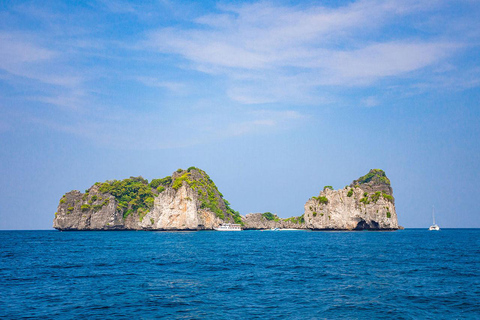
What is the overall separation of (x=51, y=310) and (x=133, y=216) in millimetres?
173845

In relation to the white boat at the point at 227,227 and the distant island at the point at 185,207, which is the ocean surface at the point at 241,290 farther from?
the white boat at the point at 227,227

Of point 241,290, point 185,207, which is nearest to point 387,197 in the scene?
point 185,207

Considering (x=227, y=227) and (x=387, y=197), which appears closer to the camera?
(x=387, y=197)

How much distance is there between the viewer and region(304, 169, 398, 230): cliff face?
122188 millimetres

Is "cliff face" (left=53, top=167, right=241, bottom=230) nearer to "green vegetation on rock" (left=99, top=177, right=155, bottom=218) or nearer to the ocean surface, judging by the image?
"green vegetation on rock" (left=99, top=177, right=155, bottom=218)

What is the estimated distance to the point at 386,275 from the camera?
3341 centimetres

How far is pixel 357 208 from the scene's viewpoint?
414 feet

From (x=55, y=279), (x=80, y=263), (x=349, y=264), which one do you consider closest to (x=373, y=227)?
(x=349, y=264)

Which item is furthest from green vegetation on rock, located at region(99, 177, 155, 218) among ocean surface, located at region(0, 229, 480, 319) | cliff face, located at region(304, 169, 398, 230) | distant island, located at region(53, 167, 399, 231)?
ocean surface, located at region(0, 229, 480, 319)

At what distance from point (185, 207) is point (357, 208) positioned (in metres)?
64.3

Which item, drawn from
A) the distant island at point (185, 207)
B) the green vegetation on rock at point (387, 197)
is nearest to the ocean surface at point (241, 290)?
the green vegetation on rock at point (387, 197)

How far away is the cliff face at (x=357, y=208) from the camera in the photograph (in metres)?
122

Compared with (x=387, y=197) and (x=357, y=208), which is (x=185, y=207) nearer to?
(x=357, y=208)

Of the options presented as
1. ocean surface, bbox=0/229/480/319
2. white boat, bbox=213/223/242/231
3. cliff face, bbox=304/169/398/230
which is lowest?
white boat, bbox=213/223/242/231
